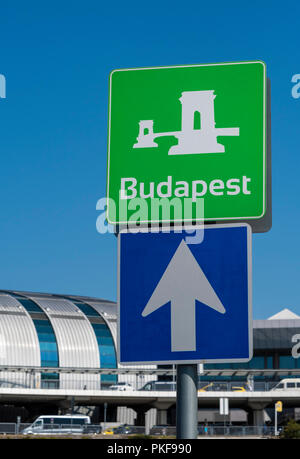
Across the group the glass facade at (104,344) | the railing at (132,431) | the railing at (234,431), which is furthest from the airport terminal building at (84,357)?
the railing at (234,431)

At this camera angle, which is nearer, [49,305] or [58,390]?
[58,390]

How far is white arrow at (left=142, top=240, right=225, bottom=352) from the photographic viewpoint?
4.33 m

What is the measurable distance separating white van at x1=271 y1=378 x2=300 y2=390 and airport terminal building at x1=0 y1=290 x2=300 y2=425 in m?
0.79

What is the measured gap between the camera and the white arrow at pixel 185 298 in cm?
433

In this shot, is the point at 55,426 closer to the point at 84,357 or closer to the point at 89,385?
the point at 89,385

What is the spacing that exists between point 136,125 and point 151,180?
380 millimetres

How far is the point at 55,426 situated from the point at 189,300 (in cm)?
6063

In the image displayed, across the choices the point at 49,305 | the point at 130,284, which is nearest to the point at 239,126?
the point at 130,284

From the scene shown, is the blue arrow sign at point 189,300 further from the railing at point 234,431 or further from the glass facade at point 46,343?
the glass facade at point 46,343

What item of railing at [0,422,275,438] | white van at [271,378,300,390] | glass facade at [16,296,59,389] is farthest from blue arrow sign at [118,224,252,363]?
glass facade at [16,296,59,389]

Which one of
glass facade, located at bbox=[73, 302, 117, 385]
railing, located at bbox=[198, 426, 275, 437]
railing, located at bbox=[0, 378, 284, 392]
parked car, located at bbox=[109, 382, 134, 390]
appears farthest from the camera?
glass facade, located at bbox=[73, 302, 117, 385]

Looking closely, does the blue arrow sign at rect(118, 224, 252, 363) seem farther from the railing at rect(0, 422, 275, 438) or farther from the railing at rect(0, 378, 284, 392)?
the railing at rect(0, 378, 284, 392)
